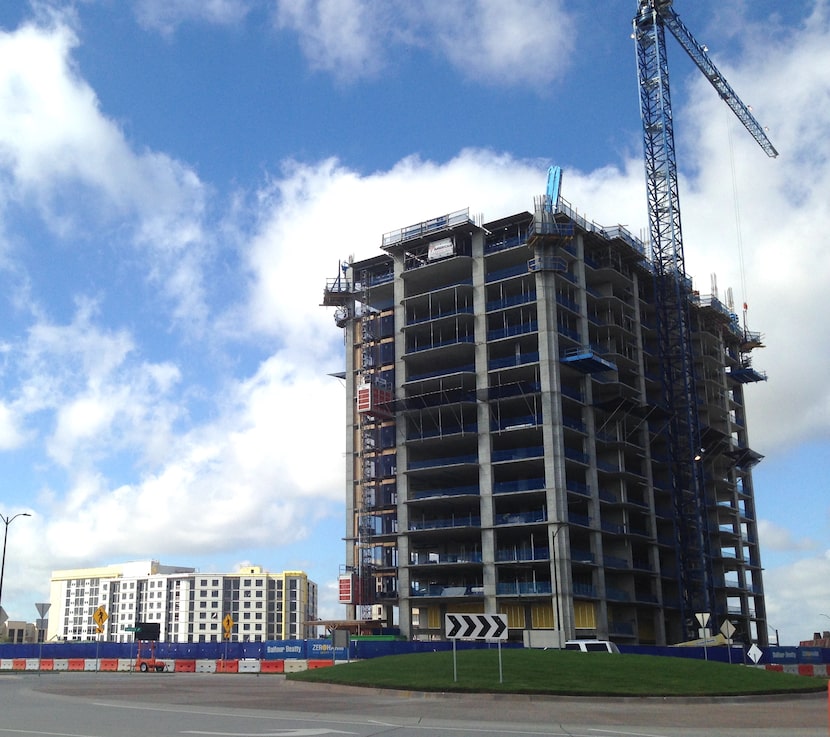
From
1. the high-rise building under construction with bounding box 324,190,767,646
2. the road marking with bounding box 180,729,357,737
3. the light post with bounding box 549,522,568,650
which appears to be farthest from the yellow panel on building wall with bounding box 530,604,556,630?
the road marking with bounding box 180,729,357,737

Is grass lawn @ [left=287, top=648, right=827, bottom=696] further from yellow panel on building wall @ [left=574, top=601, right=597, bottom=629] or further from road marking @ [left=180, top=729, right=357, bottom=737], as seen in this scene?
yellow panel on building wall @ [left=574, top=601, right=597, bottom=629]

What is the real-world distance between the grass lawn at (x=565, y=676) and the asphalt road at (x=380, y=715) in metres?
0.52

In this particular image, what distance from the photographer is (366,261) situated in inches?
4035

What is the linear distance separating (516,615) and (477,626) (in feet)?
181

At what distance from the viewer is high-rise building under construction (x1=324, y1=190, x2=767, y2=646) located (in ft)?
280

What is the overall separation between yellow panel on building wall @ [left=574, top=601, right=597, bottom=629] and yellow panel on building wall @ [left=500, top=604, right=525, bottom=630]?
4657mm

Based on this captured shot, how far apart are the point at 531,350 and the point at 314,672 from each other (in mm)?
52123

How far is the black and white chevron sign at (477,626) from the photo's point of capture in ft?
105

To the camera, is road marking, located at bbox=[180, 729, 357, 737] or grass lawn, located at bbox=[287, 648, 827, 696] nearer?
road marking, located at bbox=[180, 729, 357, 737]

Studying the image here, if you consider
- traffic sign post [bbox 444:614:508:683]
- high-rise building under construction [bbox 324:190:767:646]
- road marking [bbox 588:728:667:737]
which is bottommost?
road marking [bbox 588:728:667:737]

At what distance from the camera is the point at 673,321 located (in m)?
104

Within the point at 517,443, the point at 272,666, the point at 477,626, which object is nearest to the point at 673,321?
the point at 517,443

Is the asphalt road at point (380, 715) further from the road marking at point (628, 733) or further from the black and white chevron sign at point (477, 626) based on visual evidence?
the black and white chevron sign at point (477, 626)

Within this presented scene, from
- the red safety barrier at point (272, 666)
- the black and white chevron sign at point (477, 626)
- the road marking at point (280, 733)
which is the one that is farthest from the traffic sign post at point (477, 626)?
the red safety barrier at point (272, 666)
